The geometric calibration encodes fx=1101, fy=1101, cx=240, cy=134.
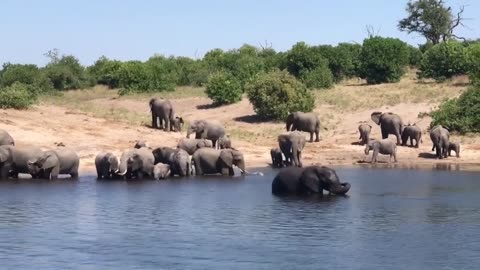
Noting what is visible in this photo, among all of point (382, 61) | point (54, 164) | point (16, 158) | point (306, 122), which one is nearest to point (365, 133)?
point (306, 122)

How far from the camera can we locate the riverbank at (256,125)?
37.4 m

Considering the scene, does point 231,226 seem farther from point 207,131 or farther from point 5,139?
point 207,131

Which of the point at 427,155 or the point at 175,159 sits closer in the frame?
the point at 175,159

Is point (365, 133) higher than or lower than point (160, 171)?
higher

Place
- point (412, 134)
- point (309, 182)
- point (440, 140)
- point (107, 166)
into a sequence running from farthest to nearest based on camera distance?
1. point (412, 134)
2. point (440, 140)
3. point (107, 166)
4. point (309, 182)

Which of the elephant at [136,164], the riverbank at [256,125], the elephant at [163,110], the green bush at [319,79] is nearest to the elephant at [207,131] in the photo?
the riverbank at [256,125]

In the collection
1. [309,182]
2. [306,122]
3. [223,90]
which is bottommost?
[309,182]

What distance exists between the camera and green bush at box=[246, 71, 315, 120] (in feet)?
153

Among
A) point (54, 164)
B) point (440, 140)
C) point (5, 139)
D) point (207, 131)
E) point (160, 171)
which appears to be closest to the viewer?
point (54, 164)

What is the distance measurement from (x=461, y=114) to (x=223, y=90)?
1263cm

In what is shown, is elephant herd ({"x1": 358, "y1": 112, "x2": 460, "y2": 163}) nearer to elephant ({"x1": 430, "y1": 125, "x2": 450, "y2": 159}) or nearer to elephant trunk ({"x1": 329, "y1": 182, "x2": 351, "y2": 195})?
elephant ({"x1": 430, "y1": 125, "x2": 450, "y2": 159})

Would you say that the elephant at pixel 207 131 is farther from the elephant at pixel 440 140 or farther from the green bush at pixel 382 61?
the green bush at pixel 382 61

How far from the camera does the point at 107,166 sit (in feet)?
102

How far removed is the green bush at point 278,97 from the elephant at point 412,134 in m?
6.79
